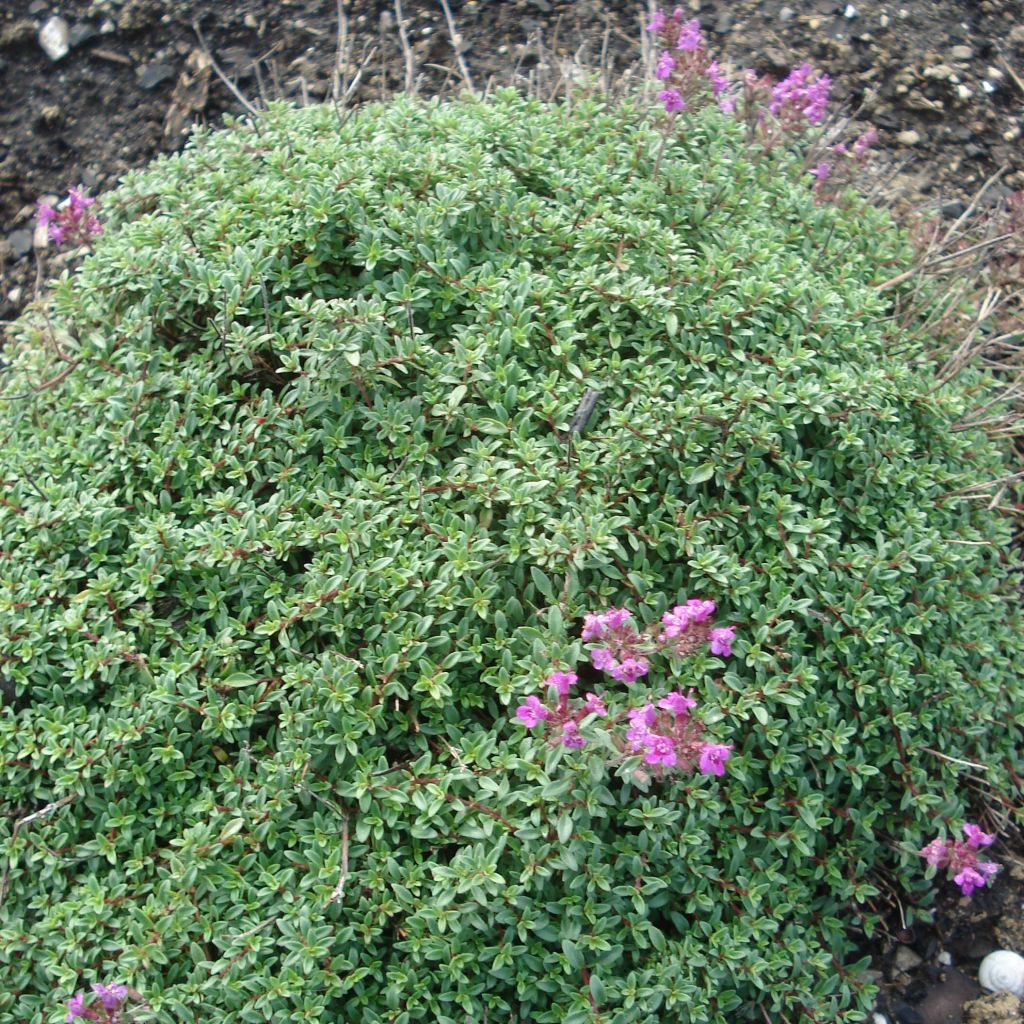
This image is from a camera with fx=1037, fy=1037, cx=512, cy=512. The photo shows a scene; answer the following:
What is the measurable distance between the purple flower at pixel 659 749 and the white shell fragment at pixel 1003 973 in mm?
1498

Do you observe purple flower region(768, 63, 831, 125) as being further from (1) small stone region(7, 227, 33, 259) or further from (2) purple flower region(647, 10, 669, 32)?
(1) small stone region(7, 227, 33, 259)

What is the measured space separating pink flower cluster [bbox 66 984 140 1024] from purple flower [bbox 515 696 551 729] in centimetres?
103

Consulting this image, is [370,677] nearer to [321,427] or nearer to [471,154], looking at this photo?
[321,427]

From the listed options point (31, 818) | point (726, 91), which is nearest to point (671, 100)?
point (726, 91)

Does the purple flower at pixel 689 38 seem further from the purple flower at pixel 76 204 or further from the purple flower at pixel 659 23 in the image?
the purple flower at pixel 76 204

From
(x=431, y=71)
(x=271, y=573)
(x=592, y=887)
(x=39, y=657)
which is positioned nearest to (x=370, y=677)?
(x=271, y=573)

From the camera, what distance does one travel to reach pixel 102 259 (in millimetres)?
3293

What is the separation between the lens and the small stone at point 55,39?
16.8 ft

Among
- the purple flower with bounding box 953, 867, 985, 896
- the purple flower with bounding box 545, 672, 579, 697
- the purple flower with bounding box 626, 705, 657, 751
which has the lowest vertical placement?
the purple flower with bounding box 953, 867, 985, 896

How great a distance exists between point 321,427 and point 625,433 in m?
0.85

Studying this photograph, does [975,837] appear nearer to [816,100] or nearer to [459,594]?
[459,594]

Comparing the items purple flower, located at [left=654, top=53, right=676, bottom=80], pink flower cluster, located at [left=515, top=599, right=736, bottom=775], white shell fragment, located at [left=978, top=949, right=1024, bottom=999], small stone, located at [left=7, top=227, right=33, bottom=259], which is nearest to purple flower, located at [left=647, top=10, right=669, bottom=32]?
purple flower, located at [left=654, top=53, right=676, bottom=80]

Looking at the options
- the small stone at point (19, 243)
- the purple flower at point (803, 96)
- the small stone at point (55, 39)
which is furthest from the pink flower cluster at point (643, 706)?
the small stone at point (55, 39)

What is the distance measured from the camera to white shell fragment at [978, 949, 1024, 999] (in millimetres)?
2967
